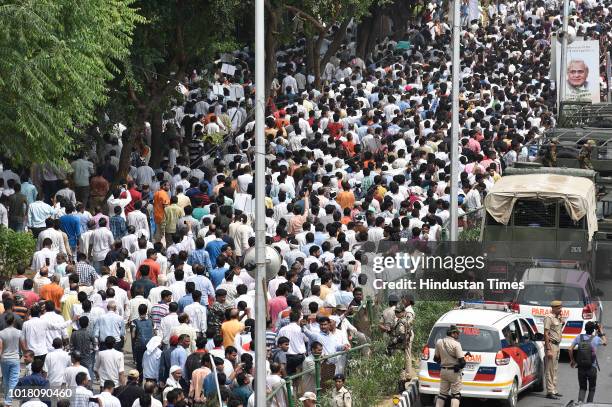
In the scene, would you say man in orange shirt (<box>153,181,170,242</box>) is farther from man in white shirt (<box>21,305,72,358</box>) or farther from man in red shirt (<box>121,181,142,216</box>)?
man in white shirt (<box>21,305,72,358</box>)

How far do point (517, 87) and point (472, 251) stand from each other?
1938cm

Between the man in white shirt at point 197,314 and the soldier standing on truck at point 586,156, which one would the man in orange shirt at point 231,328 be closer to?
the man in white shirt at point 197,314

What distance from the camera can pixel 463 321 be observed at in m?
19.2

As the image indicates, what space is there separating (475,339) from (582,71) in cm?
2134

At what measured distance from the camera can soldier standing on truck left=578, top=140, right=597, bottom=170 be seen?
27609mm

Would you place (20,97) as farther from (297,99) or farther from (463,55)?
(463,55)

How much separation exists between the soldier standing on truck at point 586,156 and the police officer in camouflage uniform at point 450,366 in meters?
9.97

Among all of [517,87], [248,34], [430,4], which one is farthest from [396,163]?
[430,4]

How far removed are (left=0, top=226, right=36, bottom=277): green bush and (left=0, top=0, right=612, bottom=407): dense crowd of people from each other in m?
0.25

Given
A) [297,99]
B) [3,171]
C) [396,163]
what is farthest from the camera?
[297,99]

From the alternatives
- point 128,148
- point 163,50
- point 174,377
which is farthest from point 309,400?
point 163,50

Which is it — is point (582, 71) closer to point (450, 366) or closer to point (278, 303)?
point (278, 303)

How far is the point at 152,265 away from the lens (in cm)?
2100

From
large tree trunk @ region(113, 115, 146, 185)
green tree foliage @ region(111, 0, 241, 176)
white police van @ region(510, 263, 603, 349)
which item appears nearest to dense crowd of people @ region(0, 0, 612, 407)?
large tree trunk @ region(113, 115, 146, 185)
